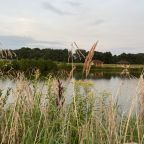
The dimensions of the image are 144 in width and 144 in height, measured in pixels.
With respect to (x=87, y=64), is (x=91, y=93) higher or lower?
lower

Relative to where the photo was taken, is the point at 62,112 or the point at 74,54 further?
the point at 62,112

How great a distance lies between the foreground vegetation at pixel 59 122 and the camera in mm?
3654

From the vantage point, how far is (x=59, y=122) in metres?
4.32

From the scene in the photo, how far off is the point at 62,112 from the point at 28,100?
645mm

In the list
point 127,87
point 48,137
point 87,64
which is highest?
point 87,64

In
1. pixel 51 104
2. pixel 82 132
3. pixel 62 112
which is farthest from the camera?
pixel 51 104

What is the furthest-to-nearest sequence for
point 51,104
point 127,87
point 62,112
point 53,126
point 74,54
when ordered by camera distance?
point 127,87 → point 51,104 → point 62,112 → point 53,126 → point 74,54

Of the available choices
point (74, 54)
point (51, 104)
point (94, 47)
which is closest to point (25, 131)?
point (51, 104)

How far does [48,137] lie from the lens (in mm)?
4109

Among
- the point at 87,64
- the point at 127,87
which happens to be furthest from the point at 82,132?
the point at 127,87

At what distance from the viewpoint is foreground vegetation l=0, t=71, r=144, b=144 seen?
3654 mm

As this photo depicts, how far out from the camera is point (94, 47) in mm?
3520

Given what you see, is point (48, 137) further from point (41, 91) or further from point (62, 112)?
point (41, 91)

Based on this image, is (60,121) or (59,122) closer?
(59,122)
